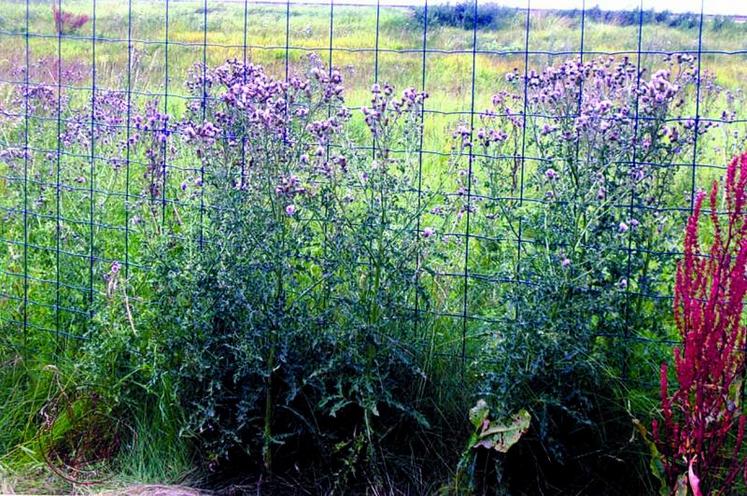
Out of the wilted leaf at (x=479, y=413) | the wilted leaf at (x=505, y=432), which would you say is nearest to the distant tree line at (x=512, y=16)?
the wilted leaf at (x=479, y=413)

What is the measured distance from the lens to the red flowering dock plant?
341cm

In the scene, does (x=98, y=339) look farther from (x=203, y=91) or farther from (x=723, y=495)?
(x=723, y=495)

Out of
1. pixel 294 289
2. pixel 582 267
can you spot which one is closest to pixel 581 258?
pixel 582 267

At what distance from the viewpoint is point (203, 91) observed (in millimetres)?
4453

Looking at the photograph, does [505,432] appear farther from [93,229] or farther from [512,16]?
[512,16]

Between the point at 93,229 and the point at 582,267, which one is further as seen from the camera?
the point at 93,229

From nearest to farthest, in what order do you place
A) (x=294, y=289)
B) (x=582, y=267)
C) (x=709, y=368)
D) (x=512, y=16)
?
(x=709, y=368) < (x=582, y=267) < (x=294, y=289) < (x=512, y=16)

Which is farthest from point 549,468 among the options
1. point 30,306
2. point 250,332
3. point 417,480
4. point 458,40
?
point 458,40

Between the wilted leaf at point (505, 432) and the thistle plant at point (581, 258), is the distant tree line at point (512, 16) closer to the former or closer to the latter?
the thistle plant at point (581, 258)

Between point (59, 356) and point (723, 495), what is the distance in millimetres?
3141

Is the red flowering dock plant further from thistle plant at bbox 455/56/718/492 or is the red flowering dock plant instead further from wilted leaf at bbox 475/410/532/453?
Answer: wilted leaf at bbox 475/410/532/453

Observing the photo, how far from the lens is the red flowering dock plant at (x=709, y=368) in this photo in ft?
11.2

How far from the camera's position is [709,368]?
3471 mm

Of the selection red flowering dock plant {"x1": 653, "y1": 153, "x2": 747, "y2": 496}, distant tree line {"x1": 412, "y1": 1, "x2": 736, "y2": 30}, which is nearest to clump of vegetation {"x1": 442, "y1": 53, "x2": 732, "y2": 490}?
red flowering dock plant {"x1": 653, "y1": 153, "x2": 747, "y2": 496}
